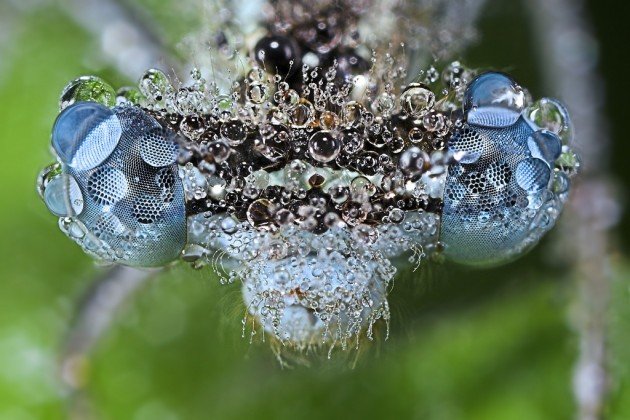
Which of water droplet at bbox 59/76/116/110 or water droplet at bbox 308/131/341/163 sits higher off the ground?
water droplet at bbox 59/76/116/110

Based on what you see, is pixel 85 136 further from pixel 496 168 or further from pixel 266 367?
pixel 266 367

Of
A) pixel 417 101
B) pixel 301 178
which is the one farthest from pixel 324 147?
pixel 417 101

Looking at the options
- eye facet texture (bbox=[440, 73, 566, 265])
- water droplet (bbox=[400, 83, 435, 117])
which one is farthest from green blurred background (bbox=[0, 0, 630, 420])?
water droplet (bbox=[400, 83, 435, 117])

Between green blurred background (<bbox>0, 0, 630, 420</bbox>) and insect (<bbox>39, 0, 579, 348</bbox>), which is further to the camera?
green blurred background (<bbox>0, 0, 630, 420</bbox>)

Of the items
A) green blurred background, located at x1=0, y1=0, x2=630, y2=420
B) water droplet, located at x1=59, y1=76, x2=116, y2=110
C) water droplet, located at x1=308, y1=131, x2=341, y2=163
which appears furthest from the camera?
green blurred background, located at x1=0, y1=0, x2=630, y2=420

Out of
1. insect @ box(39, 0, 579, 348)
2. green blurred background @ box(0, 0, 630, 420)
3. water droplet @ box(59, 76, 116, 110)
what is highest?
water droplet @ box(59, 76, 116, 110)

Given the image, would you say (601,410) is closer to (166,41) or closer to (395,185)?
(395,185)

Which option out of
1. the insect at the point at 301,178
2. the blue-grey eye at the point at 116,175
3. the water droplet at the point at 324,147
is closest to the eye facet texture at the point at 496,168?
the insect at the point at 301,178

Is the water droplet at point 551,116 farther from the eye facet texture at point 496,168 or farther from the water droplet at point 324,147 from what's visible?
the water droplet at point 324,147

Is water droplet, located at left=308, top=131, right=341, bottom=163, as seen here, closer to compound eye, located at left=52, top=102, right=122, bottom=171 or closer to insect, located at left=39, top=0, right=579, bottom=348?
insect, located at left=39, top=0, right=579, bottom=348
